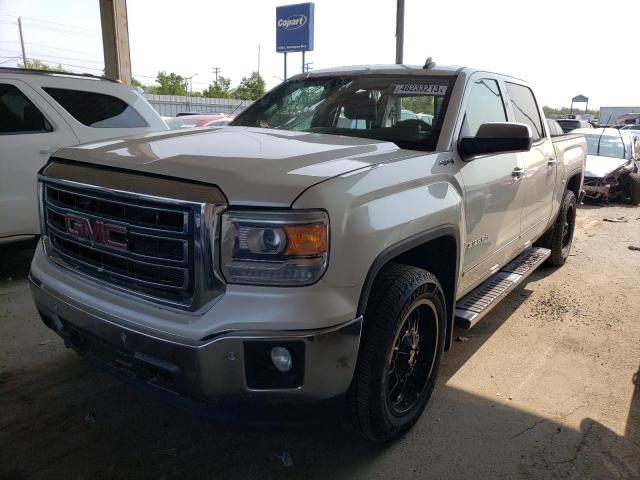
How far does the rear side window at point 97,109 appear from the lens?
5410mm

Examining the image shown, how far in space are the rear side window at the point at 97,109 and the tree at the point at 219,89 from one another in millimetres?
68046

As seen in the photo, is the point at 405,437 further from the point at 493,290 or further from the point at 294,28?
the point at 294,28

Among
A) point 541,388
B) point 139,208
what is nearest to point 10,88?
point 139,208

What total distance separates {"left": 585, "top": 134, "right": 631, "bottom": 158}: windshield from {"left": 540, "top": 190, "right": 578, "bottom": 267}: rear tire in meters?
7.12

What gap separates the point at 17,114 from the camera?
5.10 m

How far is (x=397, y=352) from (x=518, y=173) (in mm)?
1861

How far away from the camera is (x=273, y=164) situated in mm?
2285

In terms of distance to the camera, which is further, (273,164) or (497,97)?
(497,97)

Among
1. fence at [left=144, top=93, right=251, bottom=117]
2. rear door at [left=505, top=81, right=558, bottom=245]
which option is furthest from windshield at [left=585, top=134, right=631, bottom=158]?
fence at [left=144, top=93, right=251, bottom=117]

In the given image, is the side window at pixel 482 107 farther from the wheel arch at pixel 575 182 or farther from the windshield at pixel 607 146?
the windshield at pixel 607 146

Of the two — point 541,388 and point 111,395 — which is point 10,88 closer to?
point 111,395

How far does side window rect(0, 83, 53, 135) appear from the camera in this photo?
5012 millimetres

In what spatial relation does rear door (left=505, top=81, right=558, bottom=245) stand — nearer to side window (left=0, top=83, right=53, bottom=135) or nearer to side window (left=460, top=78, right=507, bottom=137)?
side window (left=460, top=78, right=507, bottom=137)

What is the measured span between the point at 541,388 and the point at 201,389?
2313 mm
